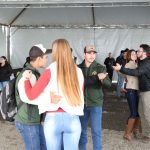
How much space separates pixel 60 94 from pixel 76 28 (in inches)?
459

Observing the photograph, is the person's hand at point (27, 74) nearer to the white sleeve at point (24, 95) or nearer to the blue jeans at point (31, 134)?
the white sleeve at point (24, 95)

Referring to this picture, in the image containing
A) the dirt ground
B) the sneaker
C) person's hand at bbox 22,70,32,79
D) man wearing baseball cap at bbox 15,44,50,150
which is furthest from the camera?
the sneaker

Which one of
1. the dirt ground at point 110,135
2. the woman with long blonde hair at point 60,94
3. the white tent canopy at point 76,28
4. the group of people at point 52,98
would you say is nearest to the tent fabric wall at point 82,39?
the white tent canopy at point 76,28

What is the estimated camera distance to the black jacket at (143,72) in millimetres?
5383

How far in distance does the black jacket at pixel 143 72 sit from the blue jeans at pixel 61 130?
2.31 meters

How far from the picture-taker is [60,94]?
3.08 m

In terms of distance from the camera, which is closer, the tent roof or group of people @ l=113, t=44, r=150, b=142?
group of people @ l=113, t=44, r=150, b=142

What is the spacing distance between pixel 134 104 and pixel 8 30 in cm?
1013

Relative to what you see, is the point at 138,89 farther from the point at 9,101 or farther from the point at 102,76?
the point at 9,101

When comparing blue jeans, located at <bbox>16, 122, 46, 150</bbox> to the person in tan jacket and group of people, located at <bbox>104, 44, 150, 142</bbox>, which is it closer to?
group of people, located at <bbox>104, 44, 150, 142</bbox>

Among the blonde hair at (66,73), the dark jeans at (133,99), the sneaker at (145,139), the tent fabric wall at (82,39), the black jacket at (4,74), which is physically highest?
the tent fabric wall at (82,39)

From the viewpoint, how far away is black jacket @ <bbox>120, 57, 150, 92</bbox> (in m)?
5.38

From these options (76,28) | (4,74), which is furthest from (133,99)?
(76,28)

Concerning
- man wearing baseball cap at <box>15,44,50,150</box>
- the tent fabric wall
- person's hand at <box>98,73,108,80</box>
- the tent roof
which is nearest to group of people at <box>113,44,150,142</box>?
person's hand at <box>98,73,108,80</box>
